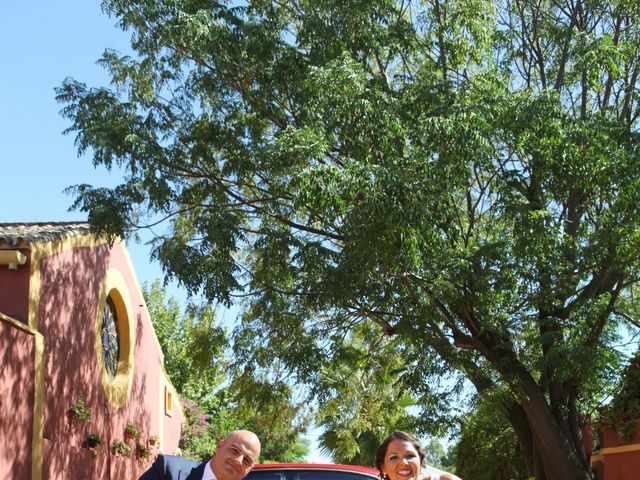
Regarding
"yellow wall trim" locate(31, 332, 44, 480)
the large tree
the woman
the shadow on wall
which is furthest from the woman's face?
the shadow on wall

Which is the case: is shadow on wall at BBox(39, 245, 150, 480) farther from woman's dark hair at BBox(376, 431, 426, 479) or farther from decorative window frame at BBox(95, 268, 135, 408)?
woman's dark hair at BBox(376, 431, 426, 479)

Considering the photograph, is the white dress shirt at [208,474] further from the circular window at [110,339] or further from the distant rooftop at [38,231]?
the circular window at [110,339]

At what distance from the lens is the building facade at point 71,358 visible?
1452 centimetres

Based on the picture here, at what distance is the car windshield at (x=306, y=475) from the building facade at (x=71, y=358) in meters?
6.88

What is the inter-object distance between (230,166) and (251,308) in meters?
3.19

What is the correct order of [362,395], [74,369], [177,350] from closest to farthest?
[74,369] → [362,395] → [177,350]

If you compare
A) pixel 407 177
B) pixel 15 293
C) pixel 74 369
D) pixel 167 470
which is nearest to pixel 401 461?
pixel 167 470

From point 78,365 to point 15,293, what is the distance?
2.56 metres

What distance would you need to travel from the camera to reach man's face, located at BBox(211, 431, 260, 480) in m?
4.66

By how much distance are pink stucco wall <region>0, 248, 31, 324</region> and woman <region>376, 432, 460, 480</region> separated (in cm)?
1152

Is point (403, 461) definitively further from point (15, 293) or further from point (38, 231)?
point (38, 231)

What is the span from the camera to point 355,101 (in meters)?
14.1

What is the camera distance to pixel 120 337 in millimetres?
21031

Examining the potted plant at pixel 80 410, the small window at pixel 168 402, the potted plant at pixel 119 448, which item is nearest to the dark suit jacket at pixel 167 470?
the potted plant at pixel 80 410
